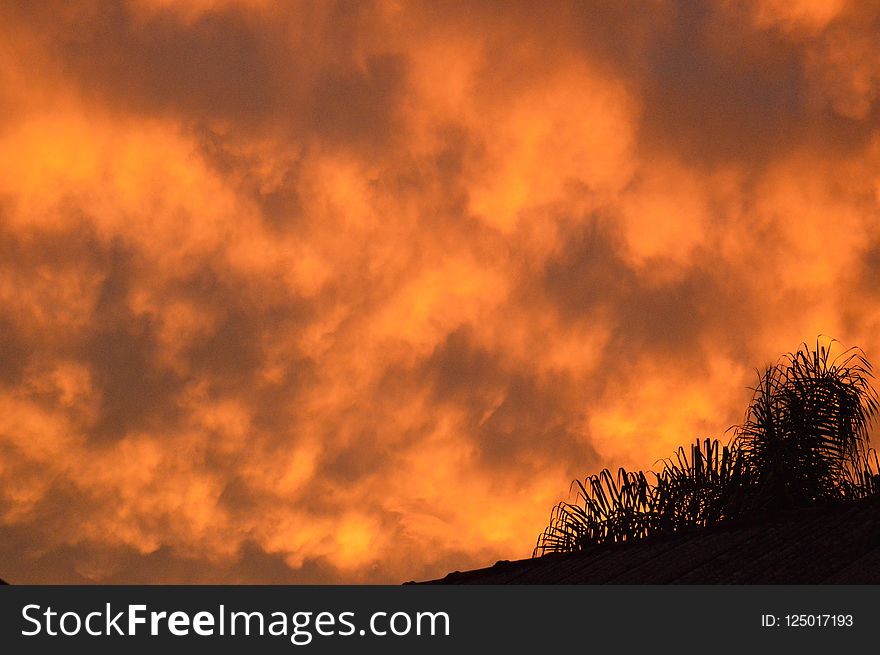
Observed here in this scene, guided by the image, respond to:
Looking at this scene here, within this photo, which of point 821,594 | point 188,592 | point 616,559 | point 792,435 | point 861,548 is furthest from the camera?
point 792,435

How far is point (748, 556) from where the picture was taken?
34.5 ft

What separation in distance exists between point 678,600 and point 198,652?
12.9 feet

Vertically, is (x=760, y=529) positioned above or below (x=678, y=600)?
above

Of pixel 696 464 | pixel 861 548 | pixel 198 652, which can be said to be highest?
pixel 696 464

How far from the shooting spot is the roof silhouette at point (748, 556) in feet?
30.9

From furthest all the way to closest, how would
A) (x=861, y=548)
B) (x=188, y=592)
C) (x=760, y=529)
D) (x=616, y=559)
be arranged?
(x=616, y=559) < (x=760, y=529) < (x=861, y=548) < (x=188, y=592)

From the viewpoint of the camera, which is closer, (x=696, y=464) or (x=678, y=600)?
(x=678, y=600)

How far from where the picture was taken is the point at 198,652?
310 inches

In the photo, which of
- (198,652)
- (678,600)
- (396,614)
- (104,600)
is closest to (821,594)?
(678,600)

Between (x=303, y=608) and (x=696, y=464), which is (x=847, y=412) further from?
(x=303, y=608)

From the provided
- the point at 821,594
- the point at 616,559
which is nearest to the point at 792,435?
the point at 616,559

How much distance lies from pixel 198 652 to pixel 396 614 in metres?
1.65

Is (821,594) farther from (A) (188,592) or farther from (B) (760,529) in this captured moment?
(A) (188,592)

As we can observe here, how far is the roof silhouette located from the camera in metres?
9.41
